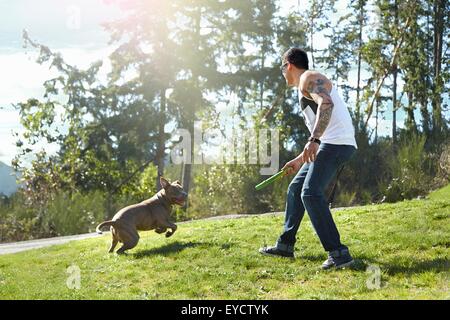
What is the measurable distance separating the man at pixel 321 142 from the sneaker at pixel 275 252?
2.57 ft

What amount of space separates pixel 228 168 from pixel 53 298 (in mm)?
13373

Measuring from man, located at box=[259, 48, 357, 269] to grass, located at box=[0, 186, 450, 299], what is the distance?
47cm

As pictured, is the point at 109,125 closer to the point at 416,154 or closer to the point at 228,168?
the point at 228,168

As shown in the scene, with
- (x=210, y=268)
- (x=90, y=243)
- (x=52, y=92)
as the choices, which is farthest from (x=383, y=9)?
(x=210, y=268)

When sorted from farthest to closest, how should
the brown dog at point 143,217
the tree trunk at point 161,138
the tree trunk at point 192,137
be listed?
1. the tree trunk at point 161,138
2. the tree trunk at point 192,137
3. the brown dog at point 143,217

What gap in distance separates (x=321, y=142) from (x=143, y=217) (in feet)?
11.8

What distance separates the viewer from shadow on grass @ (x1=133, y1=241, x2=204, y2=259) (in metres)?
9.34

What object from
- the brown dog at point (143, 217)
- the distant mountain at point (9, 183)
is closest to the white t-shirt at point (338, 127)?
the brown dog at point (143, 217)

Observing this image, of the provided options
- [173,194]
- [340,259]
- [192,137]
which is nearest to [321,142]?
[340,259]

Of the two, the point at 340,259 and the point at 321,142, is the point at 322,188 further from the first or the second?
the point at 340,259

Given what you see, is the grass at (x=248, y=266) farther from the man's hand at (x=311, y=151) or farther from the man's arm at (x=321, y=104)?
the man's arm at (x=321, y=104)

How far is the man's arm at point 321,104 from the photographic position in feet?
22.6

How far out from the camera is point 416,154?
719 inches
